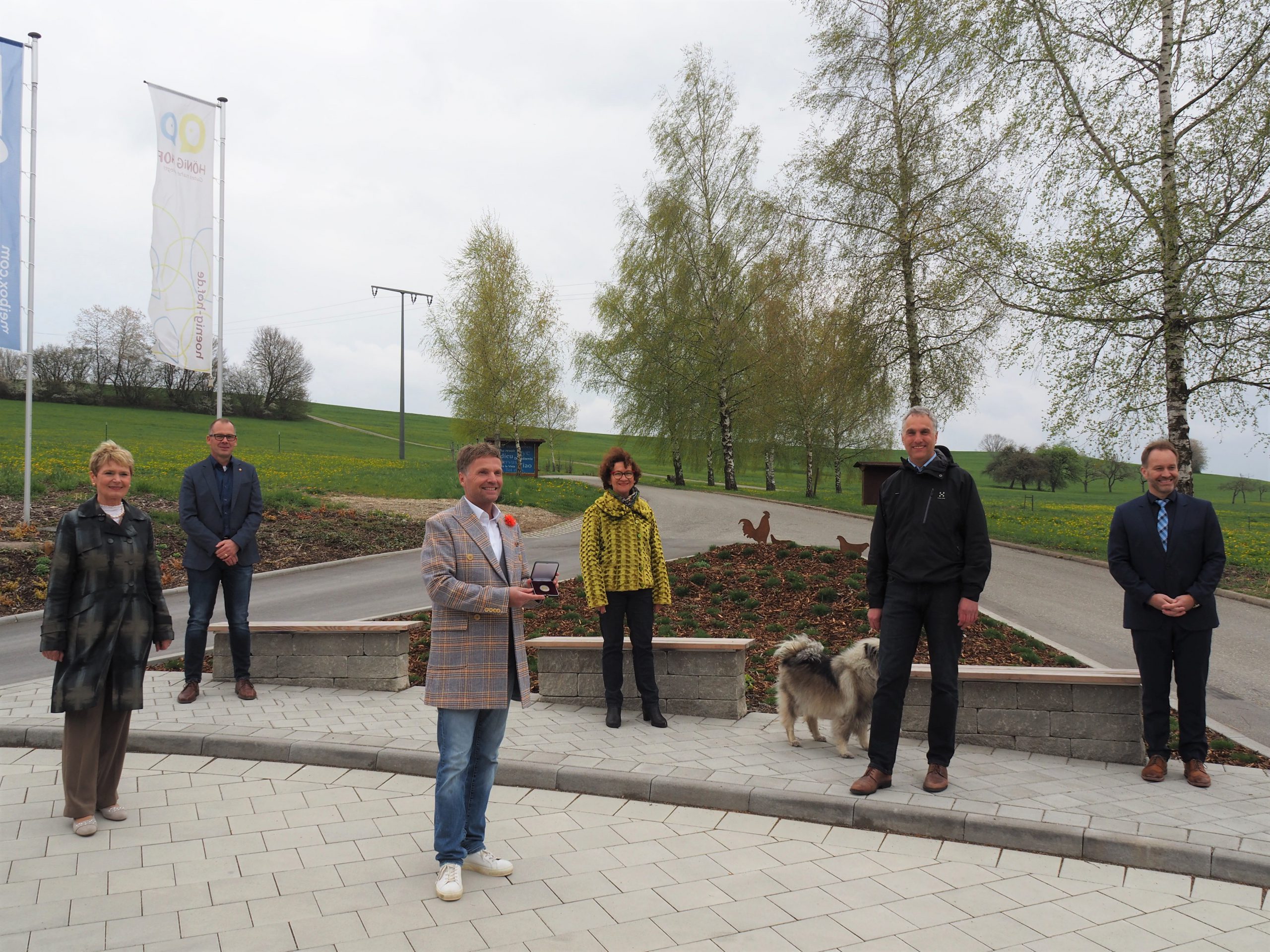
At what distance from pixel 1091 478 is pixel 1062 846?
75079mm

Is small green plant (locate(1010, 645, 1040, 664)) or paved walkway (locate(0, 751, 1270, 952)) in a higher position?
small green plant (locate(1010, 645, 1040, 664))

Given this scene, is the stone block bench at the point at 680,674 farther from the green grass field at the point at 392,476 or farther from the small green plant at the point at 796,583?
the green grass field at the point at 392,476

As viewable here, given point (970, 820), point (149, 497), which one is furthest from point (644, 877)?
→ point (149, 497)

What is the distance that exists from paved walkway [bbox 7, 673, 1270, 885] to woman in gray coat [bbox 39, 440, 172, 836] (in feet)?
4.04

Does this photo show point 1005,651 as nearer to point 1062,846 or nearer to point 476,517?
point 1062,846

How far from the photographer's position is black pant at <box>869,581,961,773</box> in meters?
5.14

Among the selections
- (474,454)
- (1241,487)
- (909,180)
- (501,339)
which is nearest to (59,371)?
(501,339)

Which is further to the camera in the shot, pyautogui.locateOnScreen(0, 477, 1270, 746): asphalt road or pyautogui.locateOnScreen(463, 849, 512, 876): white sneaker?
pyautogui.locateOnScreen(0, 477, 1270, 746): asphalt road

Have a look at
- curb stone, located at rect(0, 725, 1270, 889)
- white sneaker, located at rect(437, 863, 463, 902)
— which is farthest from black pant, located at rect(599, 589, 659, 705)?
white sneaker, located at rect(437, 863, 463, 902)

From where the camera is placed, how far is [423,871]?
4172 mm

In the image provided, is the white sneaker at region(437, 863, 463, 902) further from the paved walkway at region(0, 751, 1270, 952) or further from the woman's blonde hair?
the woman's blonde hair

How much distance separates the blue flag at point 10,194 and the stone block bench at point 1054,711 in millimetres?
14803

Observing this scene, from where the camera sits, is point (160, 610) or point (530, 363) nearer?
point (160, 610)

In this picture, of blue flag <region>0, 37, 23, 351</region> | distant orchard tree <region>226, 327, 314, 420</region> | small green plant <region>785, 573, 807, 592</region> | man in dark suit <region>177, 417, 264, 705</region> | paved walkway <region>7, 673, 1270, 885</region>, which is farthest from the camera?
distant orchard tree <region>226, 327, 314, 420</region>
